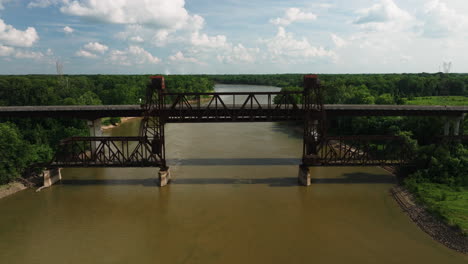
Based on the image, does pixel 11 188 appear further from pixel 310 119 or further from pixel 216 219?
pixel 310 119

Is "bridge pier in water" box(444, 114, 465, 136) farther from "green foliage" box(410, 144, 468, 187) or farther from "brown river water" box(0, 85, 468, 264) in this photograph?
"brown river water" box(0, 85, 468, 264)

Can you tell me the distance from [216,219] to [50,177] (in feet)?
67.2

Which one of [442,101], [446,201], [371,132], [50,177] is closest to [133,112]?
[50,177]

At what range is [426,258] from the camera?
65.7ft

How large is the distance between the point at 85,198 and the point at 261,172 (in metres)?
19.9

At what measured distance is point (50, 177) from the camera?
108 feet

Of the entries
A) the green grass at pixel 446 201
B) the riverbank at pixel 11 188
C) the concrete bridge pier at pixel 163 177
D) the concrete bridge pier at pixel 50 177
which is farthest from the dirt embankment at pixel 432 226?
the riverbank at pixel 11 188

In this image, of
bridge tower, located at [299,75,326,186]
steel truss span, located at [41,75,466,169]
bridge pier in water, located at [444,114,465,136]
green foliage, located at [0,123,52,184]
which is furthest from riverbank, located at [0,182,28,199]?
bridge pier in water, located at [444,114,465,136]

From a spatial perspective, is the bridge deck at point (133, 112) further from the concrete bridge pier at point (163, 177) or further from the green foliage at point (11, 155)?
the concrete bridge pier at point (163, 177)

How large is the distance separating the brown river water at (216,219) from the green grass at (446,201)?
7.09 feet

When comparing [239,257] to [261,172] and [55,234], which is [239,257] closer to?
[55,234]

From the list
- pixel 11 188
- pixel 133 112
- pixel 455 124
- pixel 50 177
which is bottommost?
pixel 11 188

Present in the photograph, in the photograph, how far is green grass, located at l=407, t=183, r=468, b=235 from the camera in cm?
2238

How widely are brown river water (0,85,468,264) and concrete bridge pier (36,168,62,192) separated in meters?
0.82
